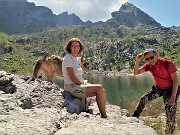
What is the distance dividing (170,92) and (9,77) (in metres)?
5.64

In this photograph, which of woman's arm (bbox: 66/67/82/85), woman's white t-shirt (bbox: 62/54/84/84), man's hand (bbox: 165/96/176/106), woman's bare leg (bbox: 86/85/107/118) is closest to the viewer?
woman's bare leg (bbox: 86/85/107/118)

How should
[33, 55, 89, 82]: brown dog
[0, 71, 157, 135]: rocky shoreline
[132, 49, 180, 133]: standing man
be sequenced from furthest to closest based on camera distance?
[33, 55, 89, 82]: brown dog → [132, 49, 180, 133]: standing man → [0, 71, 157, 135]: rocky shoreline

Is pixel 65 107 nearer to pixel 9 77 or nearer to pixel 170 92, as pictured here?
pixel 9 77

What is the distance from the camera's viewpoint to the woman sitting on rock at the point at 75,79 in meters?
A: 8.92

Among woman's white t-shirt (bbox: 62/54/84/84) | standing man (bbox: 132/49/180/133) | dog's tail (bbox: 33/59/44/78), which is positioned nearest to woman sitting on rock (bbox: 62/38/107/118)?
woman's white t-shirt (bbox: 62/54/84/84)

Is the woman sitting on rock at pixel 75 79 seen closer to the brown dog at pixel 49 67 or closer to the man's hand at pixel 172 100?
the man's hand at pixel 172 100

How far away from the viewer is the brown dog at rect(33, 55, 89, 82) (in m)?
15.1

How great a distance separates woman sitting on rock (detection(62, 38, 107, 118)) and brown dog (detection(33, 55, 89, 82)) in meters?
5.22

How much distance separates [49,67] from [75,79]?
242 inches

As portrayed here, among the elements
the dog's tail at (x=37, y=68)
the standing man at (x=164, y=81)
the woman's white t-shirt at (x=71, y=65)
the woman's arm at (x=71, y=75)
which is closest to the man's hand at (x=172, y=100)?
the standing man at (x=164, y=81)

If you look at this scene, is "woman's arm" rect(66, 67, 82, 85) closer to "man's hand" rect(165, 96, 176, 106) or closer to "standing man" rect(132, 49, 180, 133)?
"standing man" rect(132, 49, 180, 133)

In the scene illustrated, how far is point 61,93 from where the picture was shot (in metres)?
10.1

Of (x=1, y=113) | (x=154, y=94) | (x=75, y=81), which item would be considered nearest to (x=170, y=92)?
(x=154, y=94)

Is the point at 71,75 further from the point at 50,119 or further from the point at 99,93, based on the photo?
the point at 50,119
